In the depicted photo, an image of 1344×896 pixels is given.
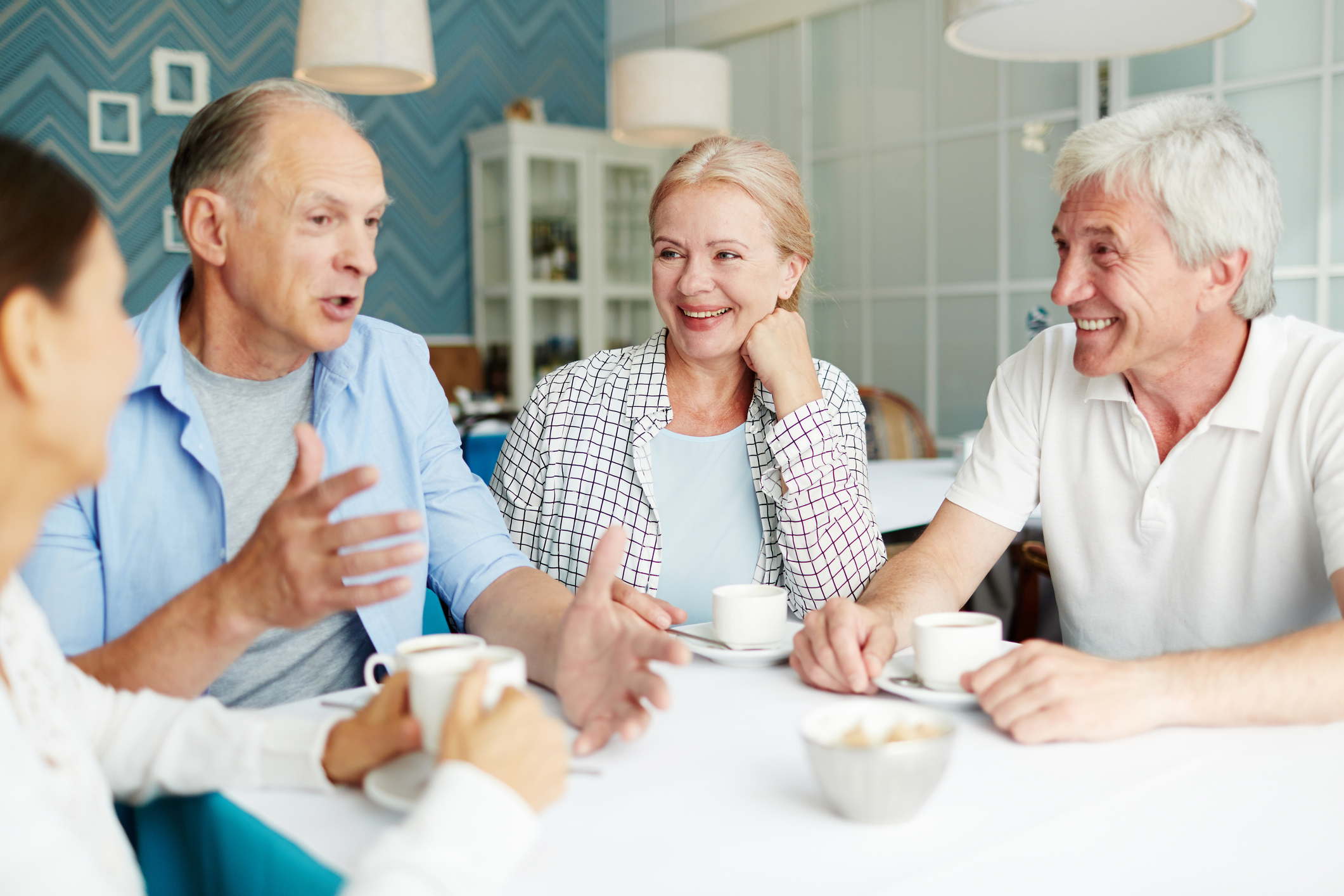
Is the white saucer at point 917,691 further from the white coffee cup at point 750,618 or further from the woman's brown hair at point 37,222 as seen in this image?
the woman's brown hair at point 37,222

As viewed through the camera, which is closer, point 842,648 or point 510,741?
point 510,741

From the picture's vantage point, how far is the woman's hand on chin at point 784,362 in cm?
166

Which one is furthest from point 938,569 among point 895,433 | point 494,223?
point 494,223

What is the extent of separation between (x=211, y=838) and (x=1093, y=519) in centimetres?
116

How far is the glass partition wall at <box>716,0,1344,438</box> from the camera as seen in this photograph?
3.52m

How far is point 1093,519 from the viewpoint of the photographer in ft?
4.85

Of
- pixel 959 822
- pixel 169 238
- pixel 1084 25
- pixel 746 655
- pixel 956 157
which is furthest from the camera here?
pixel 169 238

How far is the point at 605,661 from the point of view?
3.14 feet

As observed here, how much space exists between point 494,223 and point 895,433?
122 inches

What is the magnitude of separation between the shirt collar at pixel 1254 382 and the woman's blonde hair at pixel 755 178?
72 cm

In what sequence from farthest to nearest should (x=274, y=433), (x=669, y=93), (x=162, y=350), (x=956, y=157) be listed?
(x=956, y=157) < (x=669, y=93) < (x=274, y=433) < (x=162, y=350)

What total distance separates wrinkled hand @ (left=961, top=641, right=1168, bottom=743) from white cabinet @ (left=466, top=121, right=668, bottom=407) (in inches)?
187

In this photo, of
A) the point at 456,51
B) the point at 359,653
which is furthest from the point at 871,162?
the point at 359,653

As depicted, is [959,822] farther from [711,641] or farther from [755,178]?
[755,178]
